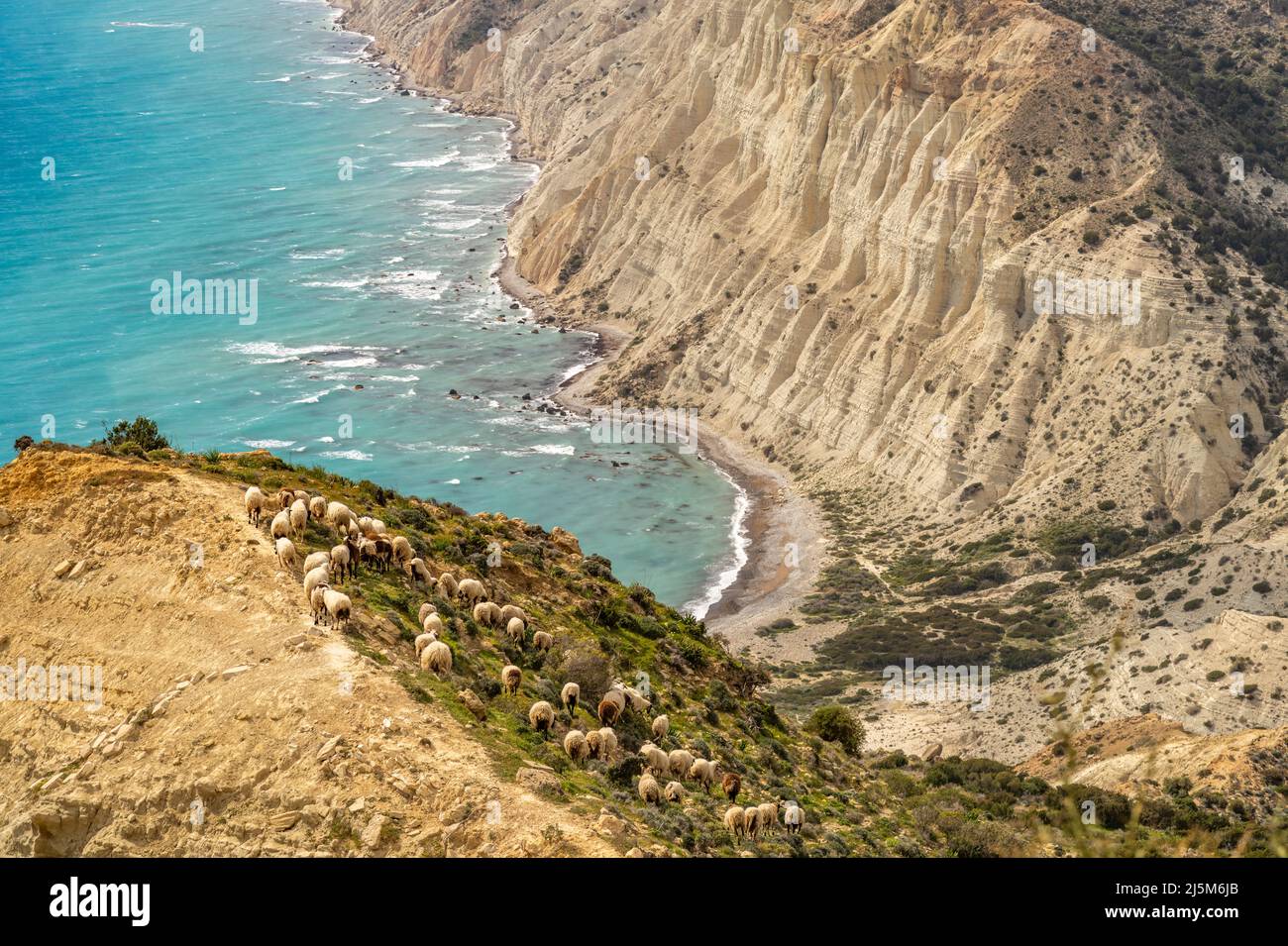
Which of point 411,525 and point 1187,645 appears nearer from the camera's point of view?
point 411,525

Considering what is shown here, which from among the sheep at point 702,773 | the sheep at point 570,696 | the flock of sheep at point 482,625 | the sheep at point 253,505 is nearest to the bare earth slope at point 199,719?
the sheep at point 253,505

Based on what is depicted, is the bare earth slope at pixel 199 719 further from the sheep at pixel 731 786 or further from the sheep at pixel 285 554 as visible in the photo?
the sheep at pixel 731 786

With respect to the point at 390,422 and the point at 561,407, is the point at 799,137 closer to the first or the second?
the point at 561,407

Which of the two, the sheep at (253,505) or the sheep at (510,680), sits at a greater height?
the sheep at (253,505)

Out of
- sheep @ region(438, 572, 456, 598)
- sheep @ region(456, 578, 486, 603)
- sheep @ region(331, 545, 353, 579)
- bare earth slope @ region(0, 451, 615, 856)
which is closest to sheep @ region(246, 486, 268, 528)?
bare earth slope @ region(0, 451, 615, 856)

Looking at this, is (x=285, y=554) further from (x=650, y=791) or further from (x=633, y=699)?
(x=633, y=699)
